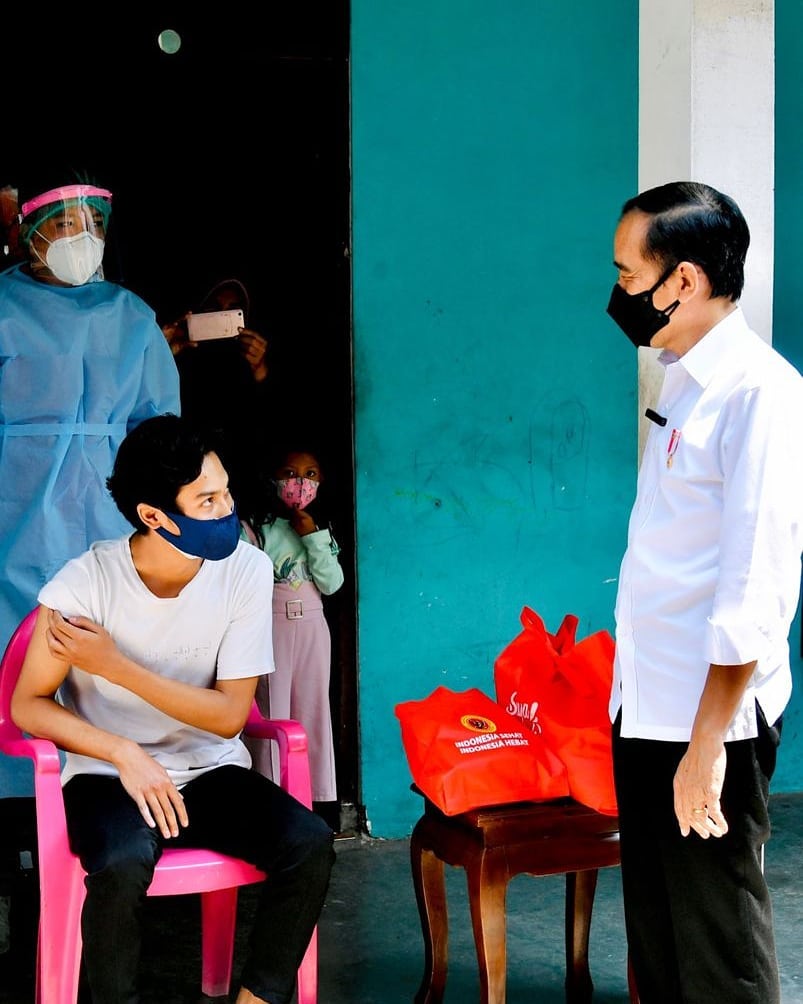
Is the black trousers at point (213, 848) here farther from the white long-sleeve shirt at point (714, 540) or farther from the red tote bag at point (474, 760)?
the white long-sleeve shirt at point (714, 540)

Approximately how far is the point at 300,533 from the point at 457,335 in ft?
2.52

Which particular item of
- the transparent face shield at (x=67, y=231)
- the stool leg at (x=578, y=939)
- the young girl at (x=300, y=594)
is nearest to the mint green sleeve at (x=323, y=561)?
the young girl at (x=300, y=594)

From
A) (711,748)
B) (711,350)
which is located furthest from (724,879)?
(711,350)

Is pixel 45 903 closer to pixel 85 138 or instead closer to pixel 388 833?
pixel 388 833

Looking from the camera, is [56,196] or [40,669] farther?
[56,196]

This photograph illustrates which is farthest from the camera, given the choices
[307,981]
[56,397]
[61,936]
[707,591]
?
[56,397]

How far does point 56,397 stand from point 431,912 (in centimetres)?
158

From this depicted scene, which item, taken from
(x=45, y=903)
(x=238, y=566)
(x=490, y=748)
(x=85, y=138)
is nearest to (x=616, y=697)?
(x=490, y=748)

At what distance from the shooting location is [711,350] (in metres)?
1.99

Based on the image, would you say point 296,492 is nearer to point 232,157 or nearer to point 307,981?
point 232,157

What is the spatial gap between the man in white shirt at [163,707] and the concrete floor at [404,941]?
22.1 inches

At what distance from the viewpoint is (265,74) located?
147 inches

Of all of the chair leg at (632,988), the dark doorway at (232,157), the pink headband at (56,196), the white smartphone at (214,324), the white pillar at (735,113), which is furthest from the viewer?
the white smartphone at (214,324)

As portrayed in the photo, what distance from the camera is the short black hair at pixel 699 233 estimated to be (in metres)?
2.00
